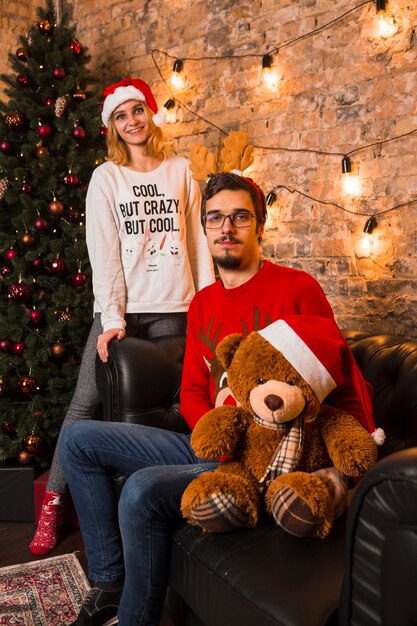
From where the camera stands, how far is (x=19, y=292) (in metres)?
3.10

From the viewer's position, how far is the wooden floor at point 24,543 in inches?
102

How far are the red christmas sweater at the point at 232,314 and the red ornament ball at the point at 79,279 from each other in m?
1.26

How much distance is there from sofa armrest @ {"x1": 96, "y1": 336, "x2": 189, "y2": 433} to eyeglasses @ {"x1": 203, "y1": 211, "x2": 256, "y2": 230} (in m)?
0.66

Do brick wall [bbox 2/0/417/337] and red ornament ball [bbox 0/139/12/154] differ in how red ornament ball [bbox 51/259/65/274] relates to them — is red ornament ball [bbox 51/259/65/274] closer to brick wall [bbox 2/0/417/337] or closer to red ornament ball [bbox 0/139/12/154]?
red ornament ball [bbox 0/139/12/154]

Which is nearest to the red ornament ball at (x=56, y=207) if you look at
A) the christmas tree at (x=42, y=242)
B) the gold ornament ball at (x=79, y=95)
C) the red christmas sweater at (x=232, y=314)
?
the christmas tree at (x=42, y=242)

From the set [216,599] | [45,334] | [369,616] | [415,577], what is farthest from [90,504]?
[45,334]

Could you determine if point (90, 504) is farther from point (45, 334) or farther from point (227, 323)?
point (45, 334)

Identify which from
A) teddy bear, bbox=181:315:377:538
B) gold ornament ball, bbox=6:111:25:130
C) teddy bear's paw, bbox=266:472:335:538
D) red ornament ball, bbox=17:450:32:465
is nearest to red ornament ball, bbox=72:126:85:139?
gold ornament ball, bbox=6:111:25:130

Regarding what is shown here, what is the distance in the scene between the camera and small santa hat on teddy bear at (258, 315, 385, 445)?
4.76ft

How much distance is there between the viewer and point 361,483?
42.3 inches

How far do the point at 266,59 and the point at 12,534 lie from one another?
9.09ft

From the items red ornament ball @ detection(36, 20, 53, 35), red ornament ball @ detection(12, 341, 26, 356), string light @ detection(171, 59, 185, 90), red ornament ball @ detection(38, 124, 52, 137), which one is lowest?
red ornament ball @ detection(12, 341, 26, 356)

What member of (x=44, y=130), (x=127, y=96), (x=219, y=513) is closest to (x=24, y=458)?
(x=44, y=130)

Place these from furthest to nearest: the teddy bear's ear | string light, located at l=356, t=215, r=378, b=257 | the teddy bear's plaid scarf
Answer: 1. string light, located at l=356, t=215, r=378, b=257
2. the teddy bear's ear
3. the teddy bear's plaid scarf
